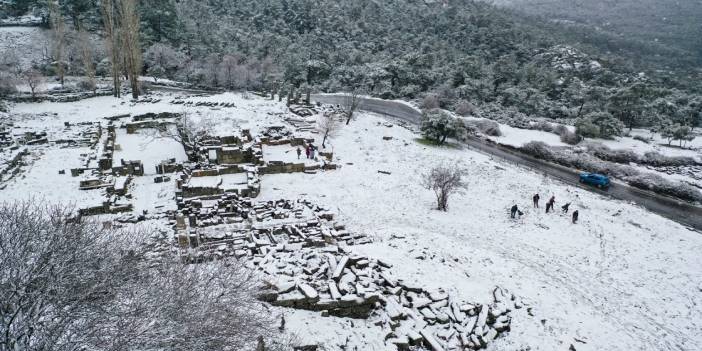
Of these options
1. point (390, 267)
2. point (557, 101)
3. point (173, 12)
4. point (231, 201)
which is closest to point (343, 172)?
point (231, 201)

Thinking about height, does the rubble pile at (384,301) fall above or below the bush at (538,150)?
below

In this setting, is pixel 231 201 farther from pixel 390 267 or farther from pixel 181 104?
pixel 181 104

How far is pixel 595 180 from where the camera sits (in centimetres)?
2870

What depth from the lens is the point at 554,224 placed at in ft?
69.3

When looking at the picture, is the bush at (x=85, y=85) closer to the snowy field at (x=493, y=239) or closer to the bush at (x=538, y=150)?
the snowy field at (x=493, y=239)

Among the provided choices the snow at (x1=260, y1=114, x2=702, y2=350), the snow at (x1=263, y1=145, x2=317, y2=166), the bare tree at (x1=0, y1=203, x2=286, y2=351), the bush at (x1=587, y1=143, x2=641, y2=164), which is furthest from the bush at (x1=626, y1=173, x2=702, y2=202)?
the bare tree at (x1=0, y1=203, x2=286, y2=351)

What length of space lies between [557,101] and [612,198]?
30.1 meters

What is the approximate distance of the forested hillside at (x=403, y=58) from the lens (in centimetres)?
4931

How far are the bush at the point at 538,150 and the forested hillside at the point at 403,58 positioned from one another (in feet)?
38.7

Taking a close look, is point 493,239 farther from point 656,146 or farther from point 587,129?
point 656,146

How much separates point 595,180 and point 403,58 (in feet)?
124

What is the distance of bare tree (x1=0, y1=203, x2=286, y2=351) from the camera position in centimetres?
706

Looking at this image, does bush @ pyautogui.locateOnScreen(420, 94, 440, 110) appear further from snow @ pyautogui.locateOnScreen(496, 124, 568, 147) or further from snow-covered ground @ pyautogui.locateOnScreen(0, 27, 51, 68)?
snow-covered ground @ pyautogui.locateOnScreen(0, 27, 51, 68)

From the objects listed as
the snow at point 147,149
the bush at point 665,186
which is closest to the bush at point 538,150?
the bush at point 665,186
